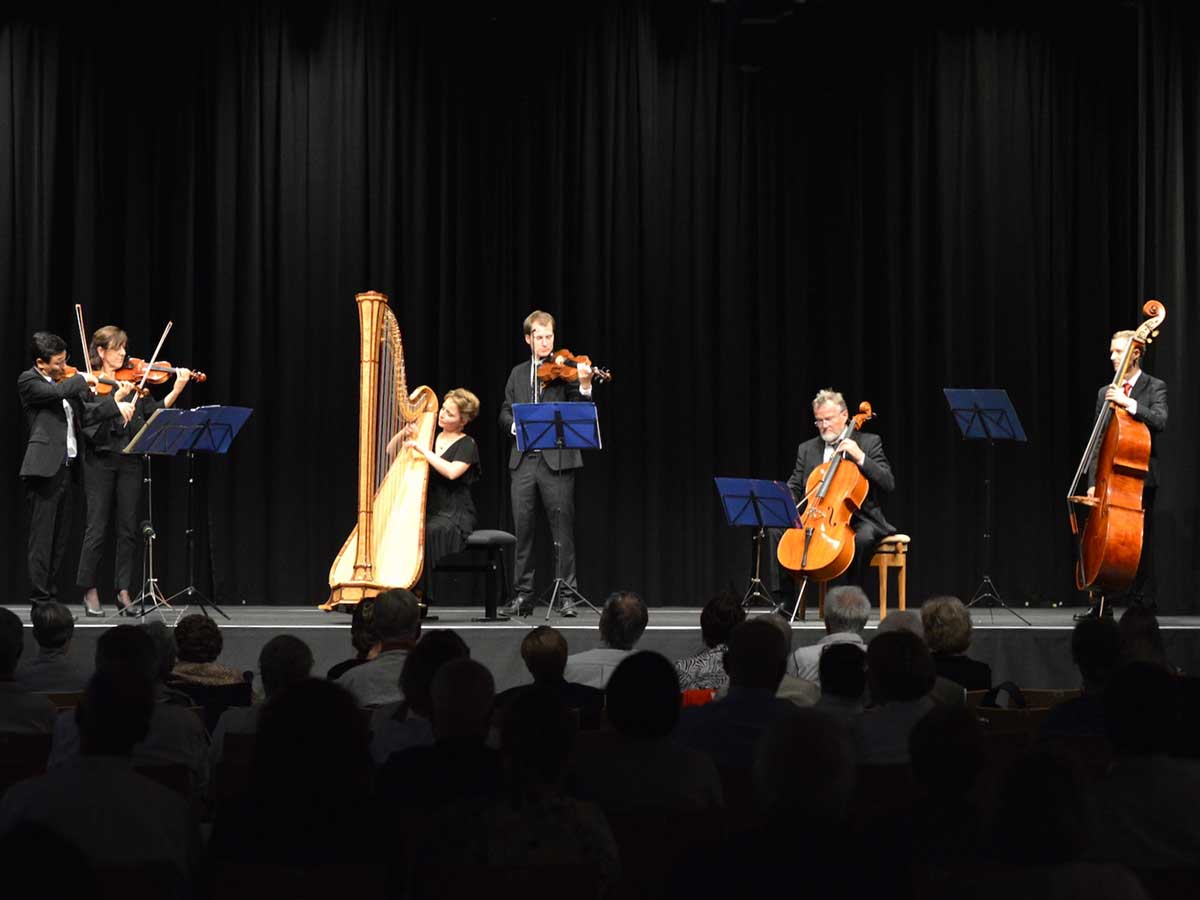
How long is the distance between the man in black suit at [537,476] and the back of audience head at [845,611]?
3.60 metres

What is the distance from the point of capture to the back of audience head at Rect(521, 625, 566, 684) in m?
4.46

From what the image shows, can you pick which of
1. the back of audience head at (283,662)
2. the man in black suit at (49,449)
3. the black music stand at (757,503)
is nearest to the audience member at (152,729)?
the back of audience head at (283,662)

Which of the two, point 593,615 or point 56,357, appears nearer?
point 56,357

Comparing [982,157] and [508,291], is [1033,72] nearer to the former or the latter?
[982,157]

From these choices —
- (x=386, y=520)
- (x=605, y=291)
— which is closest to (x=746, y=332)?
(x=605, y=291)

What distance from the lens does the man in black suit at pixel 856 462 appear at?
8.93 metres

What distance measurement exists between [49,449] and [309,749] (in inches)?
276

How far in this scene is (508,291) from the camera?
10.9m

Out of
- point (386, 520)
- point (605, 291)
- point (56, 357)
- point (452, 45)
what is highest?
point (452, 45)

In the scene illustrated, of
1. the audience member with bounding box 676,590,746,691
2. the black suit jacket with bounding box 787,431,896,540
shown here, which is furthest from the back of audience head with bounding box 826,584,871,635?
the black suit jacket with bounding box 787,431,896,540

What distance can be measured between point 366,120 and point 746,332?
3189mm

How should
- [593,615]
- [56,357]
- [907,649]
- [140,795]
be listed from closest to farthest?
[140,795], [907,649], [56,357], [593,615]

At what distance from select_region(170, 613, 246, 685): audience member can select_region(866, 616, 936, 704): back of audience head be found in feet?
7.38

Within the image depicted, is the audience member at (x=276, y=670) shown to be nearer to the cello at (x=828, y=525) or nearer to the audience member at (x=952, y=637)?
the audience member at (x=952, y=637)
